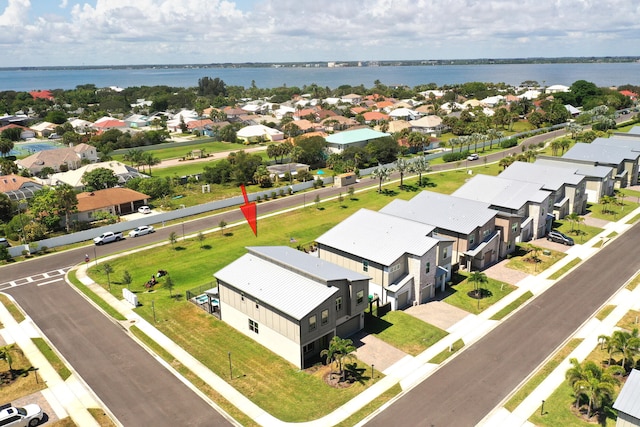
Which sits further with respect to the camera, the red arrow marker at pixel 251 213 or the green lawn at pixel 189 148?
the green lawn at pixel 189 148

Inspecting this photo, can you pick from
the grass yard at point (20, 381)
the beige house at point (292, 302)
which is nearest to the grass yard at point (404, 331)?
the beige house at point (292, 302)

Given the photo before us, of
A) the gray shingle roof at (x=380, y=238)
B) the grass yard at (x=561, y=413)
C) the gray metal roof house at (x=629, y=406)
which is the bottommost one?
the grass yard at (x=561, y=413)

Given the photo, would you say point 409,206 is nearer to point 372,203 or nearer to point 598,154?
point 372,203

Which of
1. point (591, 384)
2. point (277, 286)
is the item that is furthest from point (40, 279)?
point (591, 384)

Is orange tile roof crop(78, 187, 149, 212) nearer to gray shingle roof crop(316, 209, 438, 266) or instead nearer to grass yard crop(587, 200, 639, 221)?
gray shingle roof crop(316, 209, 438, 266)

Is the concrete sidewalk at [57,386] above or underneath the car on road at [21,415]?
underneath

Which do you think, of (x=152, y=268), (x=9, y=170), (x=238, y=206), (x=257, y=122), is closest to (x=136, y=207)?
(x=238, y=206)

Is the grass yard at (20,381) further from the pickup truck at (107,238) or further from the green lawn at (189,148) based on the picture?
the green lawn at (189,148)
